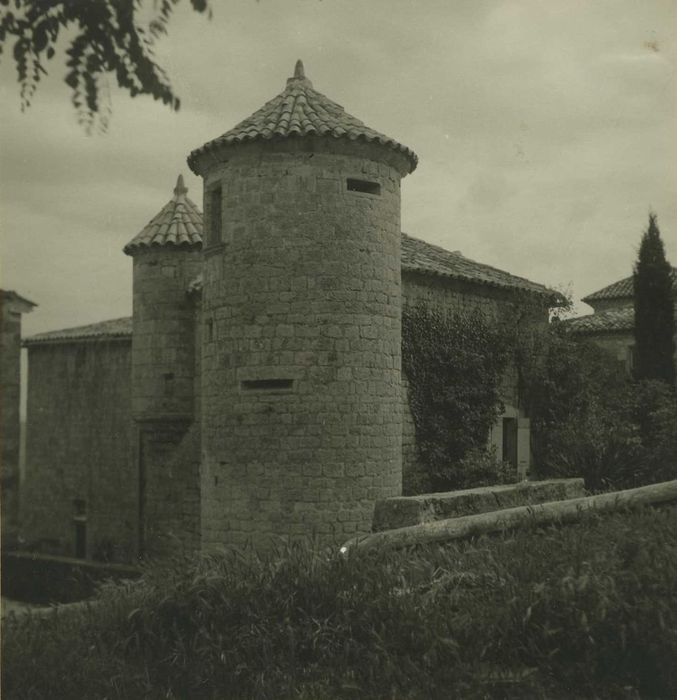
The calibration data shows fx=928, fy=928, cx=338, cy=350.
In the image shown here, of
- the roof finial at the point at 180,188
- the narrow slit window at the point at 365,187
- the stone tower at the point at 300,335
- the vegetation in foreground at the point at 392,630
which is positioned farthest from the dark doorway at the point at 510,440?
the vegetation in foreground at the point at 392,630

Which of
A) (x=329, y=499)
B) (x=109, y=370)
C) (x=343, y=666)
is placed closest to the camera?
(x=343, y=666)

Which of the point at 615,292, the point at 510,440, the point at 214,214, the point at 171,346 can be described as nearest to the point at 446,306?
the point at 510,440

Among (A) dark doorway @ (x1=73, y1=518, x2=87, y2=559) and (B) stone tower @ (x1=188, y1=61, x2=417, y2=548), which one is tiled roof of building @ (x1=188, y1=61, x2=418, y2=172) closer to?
(B) stone tower @ (x1=188, y1=61, x2=417, y2=548)

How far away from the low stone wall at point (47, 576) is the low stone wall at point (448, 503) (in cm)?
839

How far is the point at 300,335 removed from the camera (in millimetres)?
11570

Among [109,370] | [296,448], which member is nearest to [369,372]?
[296,448]

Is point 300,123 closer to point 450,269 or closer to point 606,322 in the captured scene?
point 450,269

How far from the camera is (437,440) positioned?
51.3 ft

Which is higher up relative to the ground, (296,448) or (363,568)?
(296,448)

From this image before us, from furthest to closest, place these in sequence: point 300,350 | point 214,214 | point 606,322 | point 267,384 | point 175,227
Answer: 1. point 606,322
2. point 175,227
3. point 214,214
4. point 267,384
5. point 300,350

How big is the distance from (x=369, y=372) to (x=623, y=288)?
12921mm

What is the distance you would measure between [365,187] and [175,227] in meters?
5.06

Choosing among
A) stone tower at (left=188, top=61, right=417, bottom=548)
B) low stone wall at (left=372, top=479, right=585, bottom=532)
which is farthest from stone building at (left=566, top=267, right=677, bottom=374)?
low stone wall at (left=372, top=479, right=585, bottom=532)

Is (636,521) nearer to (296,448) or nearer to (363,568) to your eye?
(363,568)
